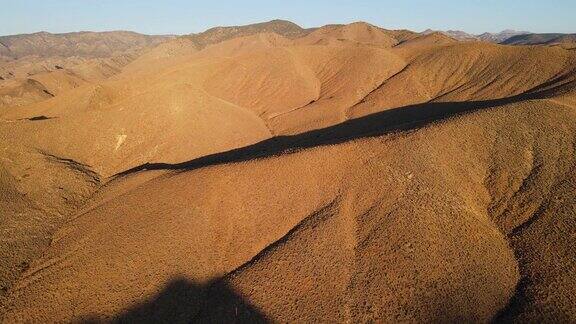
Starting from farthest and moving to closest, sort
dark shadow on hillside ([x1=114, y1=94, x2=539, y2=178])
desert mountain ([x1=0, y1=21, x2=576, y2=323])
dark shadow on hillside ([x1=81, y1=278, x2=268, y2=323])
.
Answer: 1. dark shadow on hillside ([x1=114, y1=94, x2=539, y2=178])
2. desert mountain ([x1=0, y1=21, x2=576, y2=323])
3. dark shadow on hillside ([x1=81, y1=278, x2=268, y2=323])

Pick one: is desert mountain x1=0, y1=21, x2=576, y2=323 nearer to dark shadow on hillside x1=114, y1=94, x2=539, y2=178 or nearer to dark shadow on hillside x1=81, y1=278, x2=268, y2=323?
dark shadow on hillside x1=81, y1=278, x2=268, y2=323

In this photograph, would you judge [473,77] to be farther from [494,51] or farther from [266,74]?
[266,74]

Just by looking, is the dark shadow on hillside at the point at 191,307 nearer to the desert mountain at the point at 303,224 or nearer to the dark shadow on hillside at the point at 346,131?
the desert mountain at the point at 303,224

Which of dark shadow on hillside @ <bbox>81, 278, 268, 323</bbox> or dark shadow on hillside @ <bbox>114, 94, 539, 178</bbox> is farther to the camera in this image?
dark shadow on hillside @ <bbox>114, 94, 539, 178</bbox>

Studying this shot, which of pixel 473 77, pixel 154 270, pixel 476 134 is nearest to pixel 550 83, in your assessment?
pixel 473 77

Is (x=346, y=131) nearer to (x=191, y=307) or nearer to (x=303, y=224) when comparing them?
(x=303, y=224)

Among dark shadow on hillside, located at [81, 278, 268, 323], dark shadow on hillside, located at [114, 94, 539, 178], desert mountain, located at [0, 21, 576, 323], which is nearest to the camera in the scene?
dark shadow on hillside, located at [81, 278, 268, 323]

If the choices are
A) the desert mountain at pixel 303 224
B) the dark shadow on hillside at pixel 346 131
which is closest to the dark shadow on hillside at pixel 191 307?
the desert mountain at pixel 303 224

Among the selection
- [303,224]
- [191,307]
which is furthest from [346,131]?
[191,307]

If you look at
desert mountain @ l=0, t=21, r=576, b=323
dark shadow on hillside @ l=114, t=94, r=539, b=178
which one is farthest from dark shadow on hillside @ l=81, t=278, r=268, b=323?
dark shadow on hillside @ l=114, t=94, r=539, b=178
